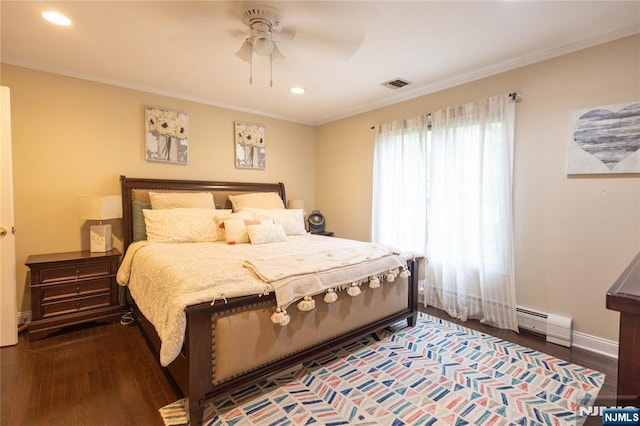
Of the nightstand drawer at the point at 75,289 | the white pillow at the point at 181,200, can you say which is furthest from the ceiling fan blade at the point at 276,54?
the nightstand drawer at the point at 75,289

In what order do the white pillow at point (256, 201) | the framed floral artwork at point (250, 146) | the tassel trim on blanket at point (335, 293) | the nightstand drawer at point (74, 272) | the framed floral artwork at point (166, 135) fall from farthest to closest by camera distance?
the framed floral artwork at point (250, 146), the white pillow at point (256, 201), the framed floral artwork at point (166, 135), the nightstand drawer at point (74, 272), the tassel trim on blanket at point (335, 293)

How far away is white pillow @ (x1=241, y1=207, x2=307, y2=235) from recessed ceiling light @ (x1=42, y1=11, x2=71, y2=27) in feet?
7.23

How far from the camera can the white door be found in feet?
8.22

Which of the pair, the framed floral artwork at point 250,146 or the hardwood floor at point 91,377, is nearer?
the hardwood floor at point 91,377

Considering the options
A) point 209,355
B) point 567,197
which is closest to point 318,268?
point 209,355

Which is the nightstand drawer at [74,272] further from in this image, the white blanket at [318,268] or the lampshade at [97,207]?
the white blanket at [318,268]

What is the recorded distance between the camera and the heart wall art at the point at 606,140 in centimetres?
229

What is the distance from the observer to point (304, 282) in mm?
2021

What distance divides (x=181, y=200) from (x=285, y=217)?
1203 mm

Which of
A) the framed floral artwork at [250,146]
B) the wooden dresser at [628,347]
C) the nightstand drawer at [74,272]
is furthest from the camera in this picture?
the framed floral artwork at [250,146]

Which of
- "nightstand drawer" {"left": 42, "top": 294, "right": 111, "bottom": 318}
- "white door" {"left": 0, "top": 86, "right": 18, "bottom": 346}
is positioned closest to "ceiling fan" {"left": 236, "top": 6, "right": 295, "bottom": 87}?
"white door" {"left": 0, "top": 86, "right": 18, "bottom": 346}

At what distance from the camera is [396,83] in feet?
11.3

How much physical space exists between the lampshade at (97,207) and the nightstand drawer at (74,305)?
78cm

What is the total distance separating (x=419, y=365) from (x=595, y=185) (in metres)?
2.01
